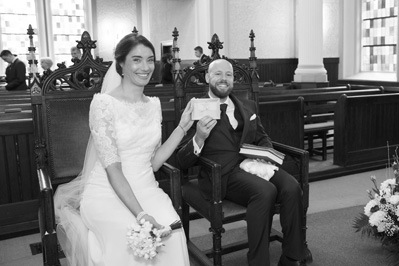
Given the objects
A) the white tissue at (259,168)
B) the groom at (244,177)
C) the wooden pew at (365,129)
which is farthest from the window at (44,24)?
the white tissue at (259,168)

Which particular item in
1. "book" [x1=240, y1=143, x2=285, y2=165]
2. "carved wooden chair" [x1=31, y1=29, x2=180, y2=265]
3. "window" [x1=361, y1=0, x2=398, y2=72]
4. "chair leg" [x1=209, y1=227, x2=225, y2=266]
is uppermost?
"window" [x1=361, y1=0, x2=398, y2=72]

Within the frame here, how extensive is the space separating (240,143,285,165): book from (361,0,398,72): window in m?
8.97

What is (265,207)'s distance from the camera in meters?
2.54

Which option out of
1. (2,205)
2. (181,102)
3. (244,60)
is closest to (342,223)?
(181,102)

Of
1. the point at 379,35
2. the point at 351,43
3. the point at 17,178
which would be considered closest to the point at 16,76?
the point at 17,178

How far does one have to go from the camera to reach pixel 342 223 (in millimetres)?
3664

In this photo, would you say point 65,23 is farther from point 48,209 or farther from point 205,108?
point 48,209

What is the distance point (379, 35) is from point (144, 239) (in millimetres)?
10737

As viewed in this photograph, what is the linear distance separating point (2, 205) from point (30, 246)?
444mm

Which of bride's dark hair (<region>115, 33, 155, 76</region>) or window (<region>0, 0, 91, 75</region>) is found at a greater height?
window (<region>0, 0, 91, 75</region>)

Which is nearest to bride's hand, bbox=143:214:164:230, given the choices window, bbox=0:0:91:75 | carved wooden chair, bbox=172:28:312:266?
carved wooden chair, bbox=172:28:312:266

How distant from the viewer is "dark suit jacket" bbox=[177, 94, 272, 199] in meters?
2.73

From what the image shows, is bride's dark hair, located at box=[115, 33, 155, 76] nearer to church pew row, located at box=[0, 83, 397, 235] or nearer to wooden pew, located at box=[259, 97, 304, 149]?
church pew row, located at box=[0, 83, 397, 235]

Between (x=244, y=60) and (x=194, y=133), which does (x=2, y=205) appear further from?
(x=244, y=60)
